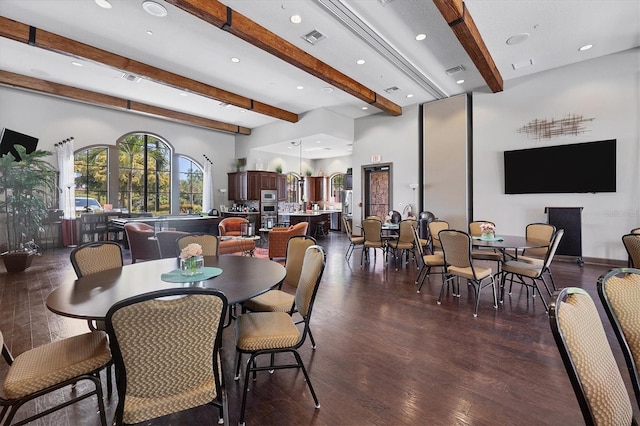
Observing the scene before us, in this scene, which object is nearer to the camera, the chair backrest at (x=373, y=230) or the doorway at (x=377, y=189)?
the chair backrest at (x=373, y=230)

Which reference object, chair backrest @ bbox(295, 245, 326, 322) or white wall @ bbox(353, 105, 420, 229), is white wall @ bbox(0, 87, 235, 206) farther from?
chair backrest @ bbox(295, 245, 326, 322)

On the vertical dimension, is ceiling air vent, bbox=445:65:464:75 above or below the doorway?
above

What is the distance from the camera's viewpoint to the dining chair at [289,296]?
237cm

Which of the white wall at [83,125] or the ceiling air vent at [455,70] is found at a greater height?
the ceiling air vent at [455,70]

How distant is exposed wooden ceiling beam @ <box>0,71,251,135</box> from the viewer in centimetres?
649

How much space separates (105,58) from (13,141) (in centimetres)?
367

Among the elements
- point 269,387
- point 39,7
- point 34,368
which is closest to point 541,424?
point 269,387

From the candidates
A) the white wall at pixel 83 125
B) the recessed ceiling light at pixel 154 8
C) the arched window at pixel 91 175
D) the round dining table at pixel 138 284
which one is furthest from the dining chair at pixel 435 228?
the arched window at pixel 91 175

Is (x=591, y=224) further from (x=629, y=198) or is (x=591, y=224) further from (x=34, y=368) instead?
(x=34, y=368)

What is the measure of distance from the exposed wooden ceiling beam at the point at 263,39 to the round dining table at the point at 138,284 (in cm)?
313

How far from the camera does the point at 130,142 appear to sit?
30.5 ft

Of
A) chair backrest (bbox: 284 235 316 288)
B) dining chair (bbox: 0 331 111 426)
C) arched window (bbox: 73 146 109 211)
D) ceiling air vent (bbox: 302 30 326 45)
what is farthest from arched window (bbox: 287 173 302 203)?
dining chair (bbox: 0 331 111 426)

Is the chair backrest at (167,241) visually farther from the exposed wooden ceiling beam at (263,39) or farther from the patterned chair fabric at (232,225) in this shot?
the exposed wooden ceiling beam at (263,39)

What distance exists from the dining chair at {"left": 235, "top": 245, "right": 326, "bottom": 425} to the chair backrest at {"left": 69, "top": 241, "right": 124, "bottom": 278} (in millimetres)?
1454
